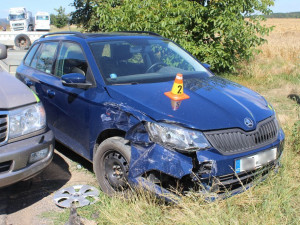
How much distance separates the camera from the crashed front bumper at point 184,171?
106 inches

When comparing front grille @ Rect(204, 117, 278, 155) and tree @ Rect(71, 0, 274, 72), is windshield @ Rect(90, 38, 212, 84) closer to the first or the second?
front grille @ Rect(204, 117, 278, 155)

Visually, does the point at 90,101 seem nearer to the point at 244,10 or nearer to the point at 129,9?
the point at 129,9

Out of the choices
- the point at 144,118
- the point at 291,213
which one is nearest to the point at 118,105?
the point at 144,118

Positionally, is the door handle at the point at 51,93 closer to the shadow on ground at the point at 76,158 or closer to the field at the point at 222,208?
the shadow on ground at the point at 76,158

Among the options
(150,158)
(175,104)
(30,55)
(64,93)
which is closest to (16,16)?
Answer: (30,55)

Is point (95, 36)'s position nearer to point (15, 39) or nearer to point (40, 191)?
point (40, 191)

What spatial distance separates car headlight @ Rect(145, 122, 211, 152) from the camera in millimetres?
2715

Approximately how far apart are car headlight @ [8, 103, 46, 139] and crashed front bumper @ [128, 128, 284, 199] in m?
1.01

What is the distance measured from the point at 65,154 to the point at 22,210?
1.52 metres

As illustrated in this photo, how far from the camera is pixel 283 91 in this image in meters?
8.24

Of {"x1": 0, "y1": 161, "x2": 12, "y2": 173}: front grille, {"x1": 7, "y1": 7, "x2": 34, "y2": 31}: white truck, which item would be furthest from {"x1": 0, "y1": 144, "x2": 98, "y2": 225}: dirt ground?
{"x1": 7, "y1": 7, "x2": 34, "y2": 31}: white truck

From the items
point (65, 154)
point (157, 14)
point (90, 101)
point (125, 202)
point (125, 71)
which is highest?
point (157, 14)

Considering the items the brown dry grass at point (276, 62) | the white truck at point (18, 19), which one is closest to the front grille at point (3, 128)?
the brown dry grass at point (276, 62)

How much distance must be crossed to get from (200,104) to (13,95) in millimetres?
1728
